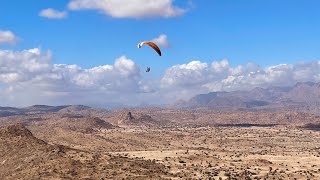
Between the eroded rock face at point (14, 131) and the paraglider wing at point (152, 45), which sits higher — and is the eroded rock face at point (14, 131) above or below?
below

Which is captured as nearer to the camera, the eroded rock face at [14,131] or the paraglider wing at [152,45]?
the paraglider wing at [152,45]

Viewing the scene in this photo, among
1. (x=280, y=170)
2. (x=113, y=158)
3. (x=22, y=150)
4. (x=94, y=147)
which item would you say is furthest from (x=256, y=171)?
(x=94, y=147)

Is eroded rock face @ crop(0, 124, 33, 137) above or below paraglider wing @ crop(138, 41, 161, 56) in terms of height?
below

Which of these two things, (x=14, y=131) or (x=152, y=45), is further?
(x=14, y=131)

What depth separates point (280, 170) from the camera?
63.5 metres

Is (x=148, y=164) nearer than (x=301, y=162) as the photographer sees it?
Yes

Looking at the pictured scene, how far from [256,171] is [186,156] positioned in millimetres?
14944

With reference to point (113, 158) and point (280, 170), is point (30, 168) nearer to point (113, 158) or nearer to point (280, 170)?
point (113, 158)

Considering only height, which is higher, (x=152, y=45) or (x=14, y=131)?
(x=152, y=45)

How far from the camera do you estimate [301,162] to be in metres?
72.2

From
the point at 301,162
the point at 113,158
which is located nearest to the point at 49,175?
the point at 113,158

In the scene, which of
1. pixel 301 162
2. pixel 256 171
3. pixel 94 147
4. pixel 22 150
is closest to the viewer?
pixel 256 171

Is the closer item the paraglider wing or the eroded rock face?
the paraglider wing

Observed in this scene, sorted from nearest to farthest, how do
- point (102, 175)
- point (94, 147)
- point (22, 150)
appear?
point (102, 175)
point (22, 150)
point (94, 147)
